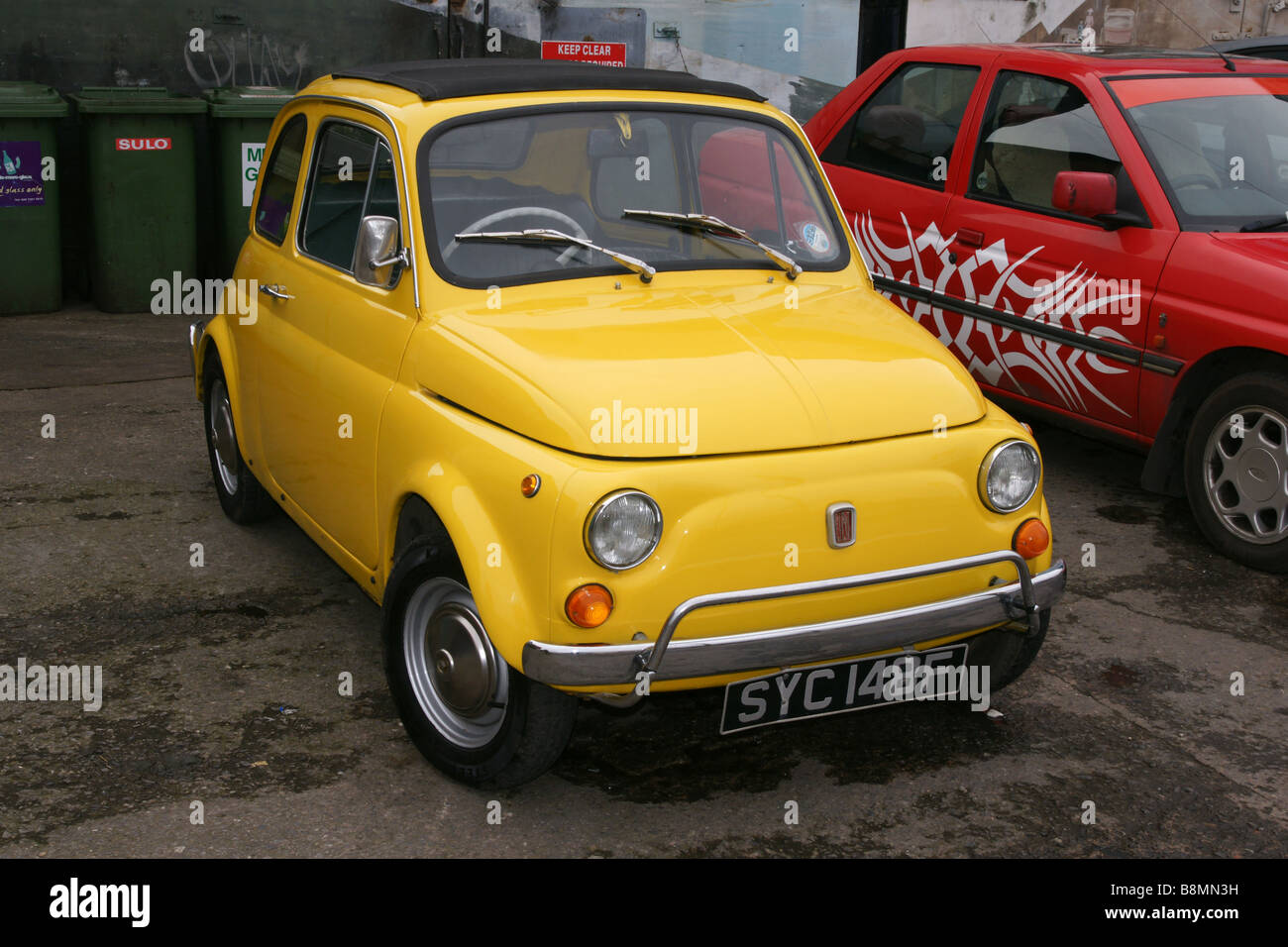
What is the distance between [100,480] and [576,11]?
6.63 m

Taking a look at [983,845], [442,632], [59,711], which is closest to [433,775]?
[442,632]

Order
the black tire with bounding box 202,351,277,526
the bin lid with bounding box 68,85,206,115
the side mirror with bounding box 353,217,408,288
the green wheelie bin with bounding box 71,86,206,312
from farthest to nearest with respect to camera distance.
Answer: the green wheelie bin with bounding box 71,86,206,312 → the bin lid with bounding box 68,85,206,115 → the black tire with bounding box 202,351,277,526 → the side mirror with bounding box 353,217,408,288

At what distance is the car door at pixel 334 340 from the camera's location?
415 centimetres

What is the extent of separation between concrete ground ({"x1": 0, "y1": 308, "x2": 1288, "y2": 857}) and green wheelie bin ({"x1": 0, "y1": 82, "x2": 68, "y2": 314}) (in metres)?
4.09

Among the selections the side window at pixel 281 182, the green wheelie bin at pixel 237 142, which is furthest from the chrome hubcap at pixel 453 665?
the green wheelie bin at pixel 237 142

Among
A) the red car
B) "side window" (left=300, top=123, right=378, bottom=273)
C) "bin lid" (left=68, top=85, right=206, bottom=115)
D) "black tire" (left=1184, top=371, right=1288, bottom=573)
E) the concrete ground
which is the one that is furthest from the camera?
"bin lid" (left=68, top=85, right=206, bottom=115)

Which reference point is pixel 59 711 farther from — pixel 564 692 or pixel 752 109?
pixel 752 109

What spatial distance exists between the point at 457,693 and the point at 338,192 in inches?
72.7

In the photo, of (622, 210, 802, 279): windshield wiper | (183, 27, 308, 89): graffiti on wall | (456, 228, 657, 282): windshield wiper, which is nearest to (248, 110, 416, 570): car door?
(456, 228, 657, 282): windshield wiper

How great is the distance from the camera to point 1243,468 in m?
5.51

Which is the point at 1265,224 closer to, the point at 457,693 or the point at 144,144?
the point at 457,693

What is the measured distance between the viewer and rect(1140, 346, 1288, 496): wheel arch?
5527 millimetres

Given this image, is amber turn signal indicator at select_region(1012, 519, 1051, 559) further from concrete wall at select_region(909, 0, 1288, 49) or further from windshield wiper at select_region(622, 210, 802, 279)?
concrete wall at select_region(909, 0, 1288, 49)

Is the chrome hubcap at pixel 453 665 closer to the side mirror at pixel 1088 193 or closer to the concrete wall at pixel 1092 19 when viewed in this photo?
the side mirror at pixel 1088 193
